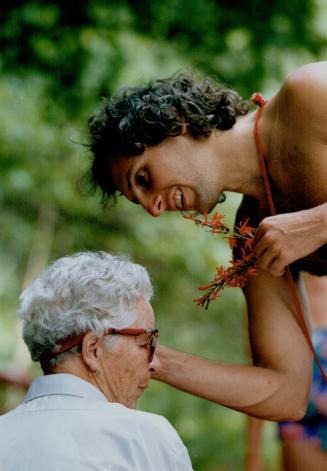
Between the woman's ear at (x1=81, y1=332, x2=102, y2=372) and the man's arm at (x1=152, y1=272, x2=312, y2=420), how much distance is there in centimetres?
56

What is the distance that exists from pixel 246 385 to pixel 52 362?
813 millimetres

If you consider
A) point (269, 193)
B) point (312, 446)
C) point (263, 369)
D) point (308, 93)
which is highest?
point (308, 93)

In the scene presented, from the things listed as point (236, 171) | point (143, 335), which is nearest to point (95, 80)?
point (236, 171)

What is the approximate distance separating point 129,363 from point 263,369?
2.34 feet

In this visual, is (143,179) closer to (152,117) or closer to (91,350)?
(152,117)

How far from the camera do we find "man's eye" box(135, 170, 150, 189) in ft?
8.02

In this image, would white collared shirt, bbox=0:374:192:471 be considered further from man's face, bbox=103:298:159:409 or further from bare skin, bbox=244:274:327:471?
bare skin, bbox=244:274:327:471

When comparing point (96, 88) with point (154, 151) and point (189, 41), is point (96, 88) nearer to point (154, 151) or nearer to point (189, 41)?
point (189, 41)

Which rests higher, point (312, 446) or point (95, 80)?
point (95, 80)

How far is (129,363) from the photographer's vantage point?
6.46 ft

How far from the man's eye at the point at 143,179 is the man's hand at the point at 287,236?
0.46 meters

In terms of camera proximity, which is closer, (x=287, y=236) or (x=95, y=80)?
(x=287, y=236)

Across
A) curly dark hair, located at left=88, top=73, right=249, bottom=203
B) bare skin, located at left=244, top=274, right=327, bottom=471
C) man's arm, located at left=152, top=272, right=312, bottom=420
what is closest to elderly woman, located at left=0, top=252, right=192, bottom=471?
man's arm, located at left=152, top=272, right=312, bottom=420

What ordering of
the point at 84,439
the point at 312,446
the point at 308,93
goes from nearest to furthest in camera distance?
the point at 84,439 < the point at 308,93 < the point at 312,446
